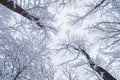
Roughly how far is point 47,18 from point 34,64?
15.3ft

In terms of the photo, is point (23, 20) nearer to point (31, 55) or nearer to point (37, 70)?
point (31, 55)

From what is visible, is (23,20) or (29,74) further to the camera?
(29,74)

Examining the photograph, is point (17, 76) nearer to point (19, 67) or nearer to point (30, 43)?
point (19, 67)

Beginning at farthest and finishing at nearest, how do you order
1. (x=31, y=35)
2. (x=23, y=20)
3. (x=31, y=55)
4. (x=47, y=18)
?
(x=31, y=55)
(x=31, y=35)
(x=23, y=20)
(x=47, y=18)

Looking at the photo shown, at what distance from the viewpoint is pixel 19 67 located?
9477 mm

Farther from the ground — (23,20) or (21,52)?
(23,20)

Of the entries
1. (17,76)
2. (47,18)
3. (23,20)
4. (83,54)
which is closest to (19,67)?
(17,76)

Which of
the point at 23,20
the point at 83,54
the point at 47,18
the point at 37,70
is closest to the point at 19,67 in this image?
Result: the point at 37,70

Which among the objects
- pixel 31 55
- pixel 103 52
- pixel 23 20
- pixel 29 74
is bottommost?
pixel 29 74

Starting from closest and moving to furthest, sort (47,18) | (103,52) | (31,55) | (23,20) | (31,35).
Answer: (47,18), (23,20), (103,52), (31,35), (31,55)

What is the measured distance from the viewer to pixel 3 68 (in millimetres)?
9664

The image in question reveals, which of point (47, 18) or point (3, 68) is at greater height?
point (47, 18)

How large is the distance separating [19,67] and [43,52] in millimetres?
1408

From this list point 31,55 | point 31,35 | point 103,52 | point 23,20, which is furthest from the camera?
point 31,55
